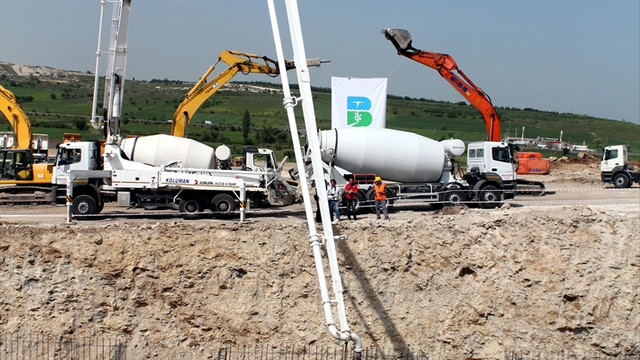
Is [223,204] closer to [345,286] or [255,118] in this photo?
[345,286]

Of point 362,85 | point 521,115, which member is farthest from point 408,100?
point 362,85

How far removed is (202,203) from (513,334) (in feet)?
31.0

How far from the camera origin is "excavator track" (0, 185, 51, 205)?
2170cm

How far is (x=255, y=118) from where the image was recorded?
221 feet

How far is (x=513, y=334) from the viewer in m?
14.0

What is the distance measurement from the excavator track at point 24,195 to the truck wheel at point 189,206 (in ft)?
23.6

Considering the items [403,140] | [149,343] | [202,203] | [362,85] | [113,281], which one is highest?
[362,85]

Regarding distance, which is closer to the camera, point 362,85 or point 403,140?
point 403,140

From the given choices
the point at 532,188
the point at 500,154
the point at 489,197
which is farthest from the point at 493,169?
the point at 532,188

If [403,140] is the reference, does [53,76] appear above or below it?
above

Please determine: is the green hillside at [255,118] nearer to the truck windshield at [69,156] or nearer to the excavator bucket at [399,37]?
the excavator bucket at [399,37]

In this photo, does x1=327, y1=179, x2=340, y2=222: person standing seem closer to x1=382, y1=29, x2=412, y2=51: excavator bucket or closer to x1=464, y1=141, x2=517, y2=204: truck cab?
x1=464, y1=141, x2=517, y2=204: truck cab

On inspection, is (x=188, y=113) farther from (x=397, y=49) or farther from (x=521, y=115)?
(x=521, y=115)

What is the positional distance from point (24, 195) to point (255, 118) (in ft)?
150
